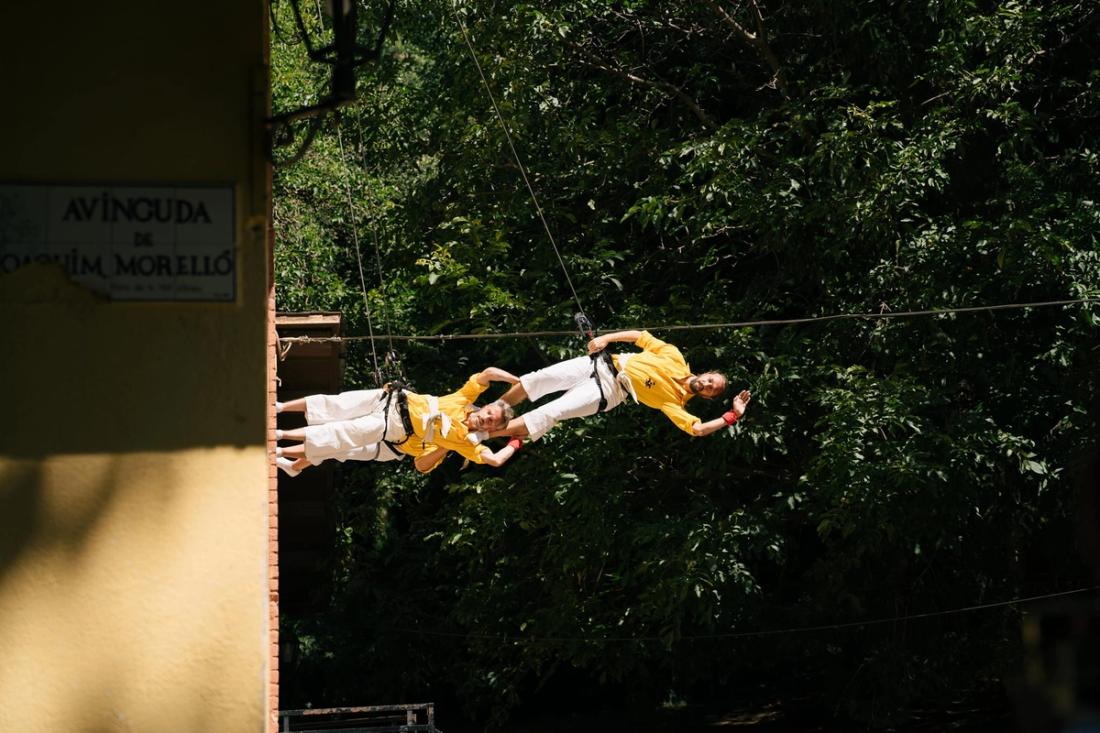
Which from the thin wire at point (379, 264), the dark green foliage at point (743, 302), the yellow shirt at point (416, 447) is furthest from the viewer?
the thin wire at point (379, 264)

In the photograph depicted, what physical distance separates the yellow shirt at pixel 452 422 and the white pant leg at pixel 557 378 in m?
0.42

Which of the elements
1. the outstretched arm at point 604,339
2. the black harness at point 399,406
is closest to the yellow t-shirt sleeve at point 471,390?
the black harness at point 399,406

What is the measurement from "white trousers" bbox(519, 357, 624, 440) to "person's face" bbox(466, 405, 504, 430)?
1.12ft

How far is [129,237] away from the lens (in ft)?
17.4

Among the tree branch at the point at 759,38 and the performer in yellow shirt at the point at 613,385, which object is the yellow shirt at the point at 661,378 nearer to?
the performer in yellow shirt at the point at 613,385

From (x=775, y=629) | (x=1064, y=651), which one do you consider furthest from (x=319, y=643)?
(x=1064, y=651)

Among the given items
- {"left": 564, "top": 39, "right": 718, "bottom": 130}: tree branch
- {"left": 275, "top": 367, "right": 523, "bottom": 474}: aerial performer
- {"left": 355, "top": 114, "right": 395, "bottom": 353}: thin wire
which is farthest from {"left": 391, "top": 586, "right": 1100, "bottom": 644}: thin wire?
{"left": 564, "top": 39, "right": 718, "bottom": 130}: tree branch

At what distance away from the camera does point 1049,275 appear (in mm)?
12828

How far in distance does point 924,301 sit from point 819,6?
3705 millimetres

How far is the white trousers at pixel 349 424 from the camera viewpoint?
33.9 feet

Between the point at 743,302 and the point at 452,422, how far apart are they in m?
5.45

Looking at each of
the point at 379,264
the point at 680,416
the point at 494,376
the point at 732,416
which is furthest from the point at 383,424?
the point at 379,264

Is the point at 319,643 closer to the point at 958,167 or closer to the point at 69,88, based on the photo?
the point at 958,167

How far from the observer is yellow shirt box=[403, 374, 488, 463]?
10508mm
